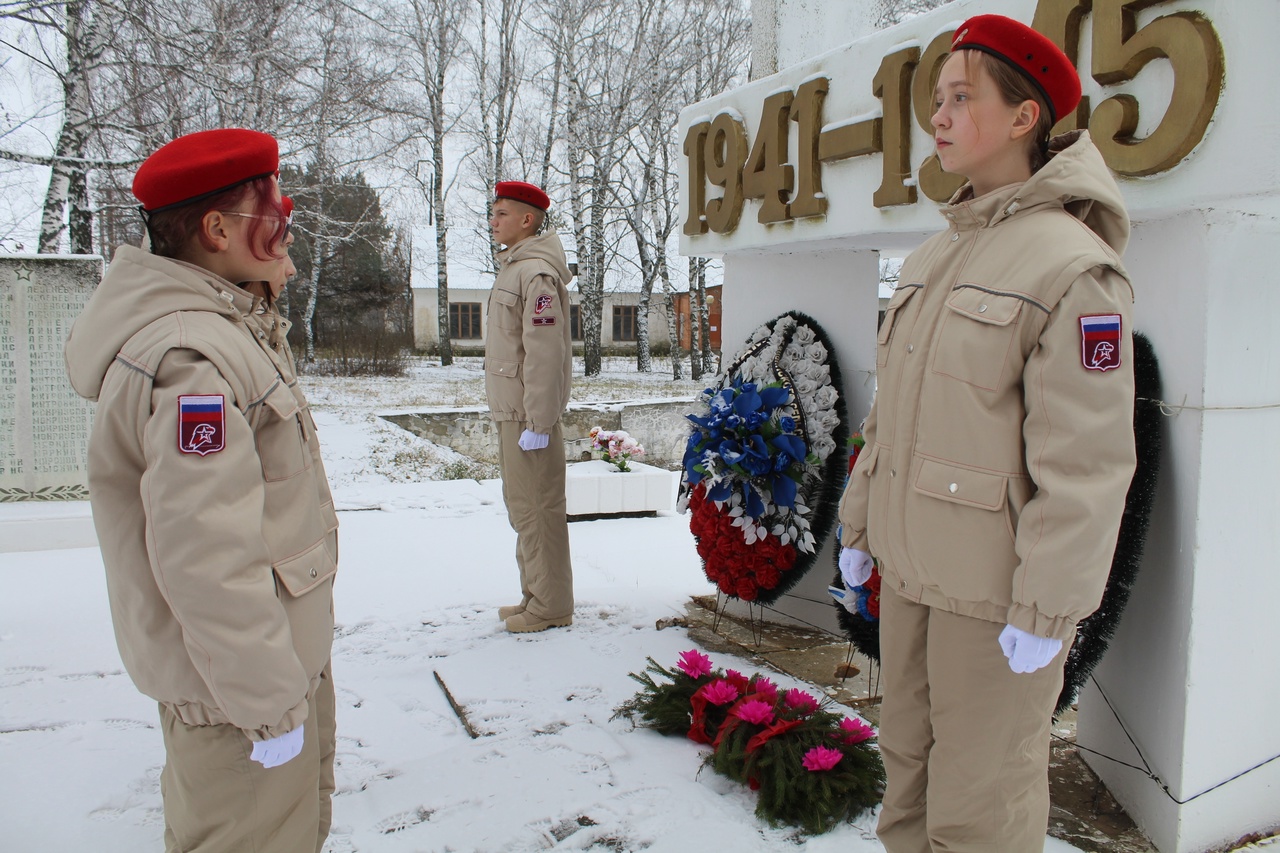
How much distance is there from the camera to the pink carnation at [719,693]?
10.00 feet

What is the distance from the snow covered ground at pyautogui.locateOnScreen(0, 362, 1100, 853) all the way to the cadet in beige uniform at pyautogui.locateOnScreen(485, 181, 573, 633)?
0.90 ft

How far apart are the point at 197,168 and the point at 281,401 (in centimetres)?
45

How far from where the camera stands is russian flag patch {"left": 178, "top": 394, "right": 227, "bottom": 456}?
4.80 feet

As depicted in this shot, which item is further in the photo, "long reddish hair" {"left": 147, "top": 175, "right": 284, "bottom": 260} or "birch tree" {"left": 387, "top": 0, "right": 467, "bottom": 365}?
"birch tree" {"left": 387, "top": 0, "right": 467, "bottom": 365}

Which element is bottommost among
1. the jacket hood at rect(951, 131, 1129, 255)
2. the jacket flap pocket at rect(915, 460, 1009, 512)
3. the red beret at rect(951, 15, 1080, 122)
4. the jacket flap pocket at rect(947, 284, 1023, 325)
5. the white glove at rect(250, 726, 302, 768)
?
the white glove at rect(250, 726, 302, 768)

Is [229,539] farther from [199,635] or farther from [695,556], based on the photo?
[695,556]

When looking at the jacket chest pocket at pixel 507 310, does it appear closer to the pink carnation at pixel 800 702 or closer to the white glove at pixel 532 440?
the white glove at pixel 532 440

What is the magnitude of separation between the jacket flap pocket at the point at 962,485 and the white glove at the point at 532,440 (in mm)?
2444

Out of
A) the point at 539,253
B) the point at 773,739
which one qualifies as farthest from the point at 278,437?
the point at 539,253

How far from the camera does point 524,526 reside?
422 cm

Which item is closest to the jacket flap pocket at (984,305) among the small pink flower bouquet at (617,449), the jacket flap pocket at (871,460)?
the jacket flap pocket at (871,460)

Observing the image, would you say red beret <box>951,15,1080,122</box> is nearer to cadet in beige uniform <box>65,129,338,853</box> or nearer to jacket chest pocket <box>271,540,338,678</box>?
cadet in beige uniform <box>65,129,338,853</box>

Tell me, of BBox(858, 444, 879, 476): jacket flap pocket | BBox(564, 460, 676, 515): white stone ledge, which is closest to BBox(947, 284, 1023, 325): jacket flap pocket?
BBox(858, 444, 879, 476): jacket flap pocket

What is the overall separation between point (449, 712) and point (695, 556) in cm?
280
